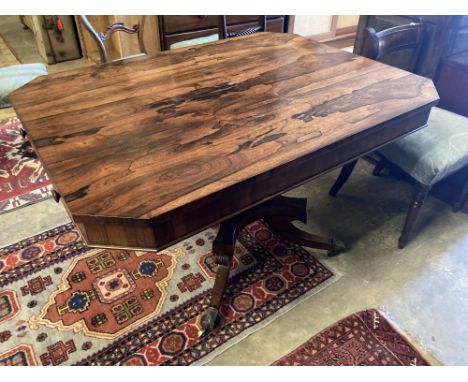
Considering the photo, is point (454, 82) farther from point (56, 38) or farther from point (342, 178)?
point (56, 38)

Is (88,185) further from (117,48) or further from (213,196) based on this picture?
(117,48)

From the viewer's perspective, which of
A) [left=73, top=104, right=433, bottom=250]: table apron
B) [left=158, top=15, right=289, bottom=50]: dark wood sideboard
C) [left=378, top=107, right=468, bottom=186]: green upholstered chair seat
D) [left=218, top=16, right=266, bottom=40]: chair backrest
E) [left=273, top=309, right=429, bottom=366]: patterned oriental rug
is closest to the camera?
[left=73, top=104, right=433, bottom=250]: table apron

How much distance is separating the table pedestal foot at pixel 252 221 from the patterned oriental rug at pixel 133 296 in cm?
8

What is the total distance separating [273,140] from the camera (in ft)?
3.43

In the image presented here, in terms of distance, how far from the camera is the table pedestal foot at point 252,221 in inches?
53.7

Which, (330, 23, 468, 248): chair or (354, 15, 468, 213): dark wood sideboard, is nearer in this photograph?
(330, 23, 468, 248): chair

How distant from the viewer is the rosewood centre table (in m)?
0.88

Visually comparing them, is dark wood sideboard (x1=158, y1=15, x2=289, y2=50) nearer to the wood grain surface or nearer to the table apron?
the wood grain surface

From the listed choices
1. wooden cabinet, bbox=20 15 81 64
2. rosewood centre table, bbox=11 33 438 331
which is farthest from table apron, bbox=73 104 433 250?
wooden cabinet, bbox=20 15 81 64

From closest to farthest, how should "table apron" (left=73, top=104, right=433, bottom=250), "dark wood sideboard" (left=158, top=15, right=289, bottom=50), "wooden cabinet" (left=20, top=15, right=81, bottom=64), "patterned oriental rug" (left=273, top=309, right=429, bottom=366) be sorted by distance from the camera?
1. "table apron" (left=73, top=104, right=433, bottom=250)
2. "patterned oriental rug" (left=273, top=309, right=429, bottom=366)
3. "dark wood sideboard" (left=158, top=15, right=289, bottom=50)
4. "wooden cabinet" (left=20, top=15, right=81, bottom=64)

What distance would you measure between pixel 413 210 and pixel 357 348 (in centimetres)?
65

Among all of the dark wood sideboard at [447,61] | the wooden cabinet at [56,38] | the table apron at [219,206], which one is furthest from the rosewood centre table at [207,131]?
the wooden cabinet at [56,38]

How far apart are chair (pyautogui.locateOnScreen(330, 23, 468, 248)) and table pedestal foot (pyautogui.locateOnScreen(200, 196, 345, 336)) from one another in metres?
0.41

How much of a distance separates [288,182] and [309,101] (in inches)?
13.6
